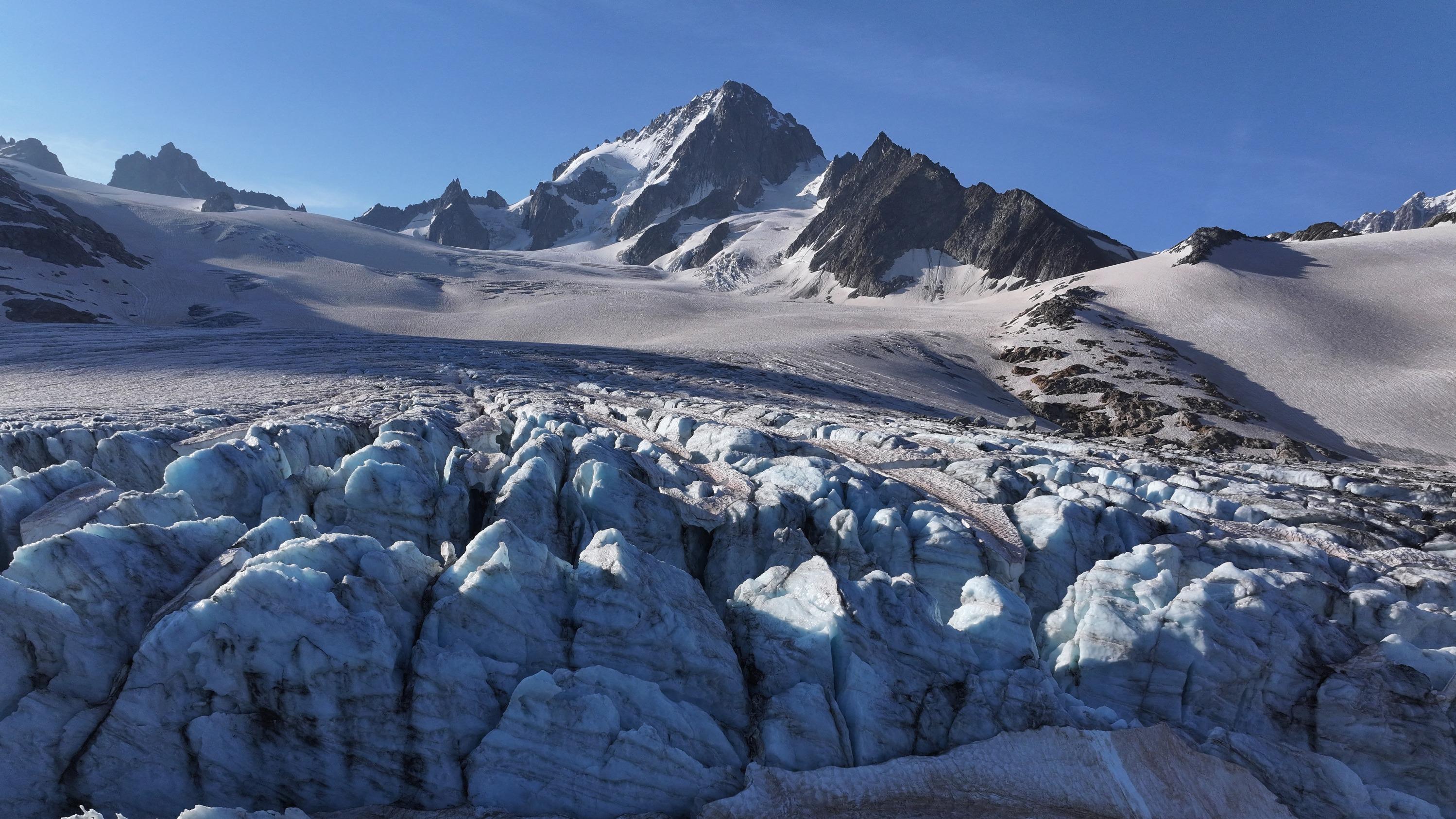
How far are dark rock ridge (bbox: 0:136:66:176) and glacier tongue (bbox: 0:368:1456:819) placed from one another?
247m

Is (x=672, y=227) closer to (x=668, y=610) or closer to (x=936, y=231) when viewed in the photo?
(x=936, y=231)

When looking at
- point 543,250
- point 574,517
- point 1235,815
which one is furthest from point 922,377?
point 543,250

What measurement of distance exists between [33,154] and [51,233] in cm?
15889

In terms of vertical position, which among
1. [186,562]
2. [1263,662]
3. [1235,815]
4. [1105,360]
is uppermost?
[1105,360]

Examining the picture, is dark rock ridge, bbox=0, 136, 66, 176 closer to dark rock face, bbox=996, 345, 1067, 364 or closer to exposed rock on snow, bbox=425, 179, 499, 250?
exposed rock on snow, bbox=425, 179, 499, 250

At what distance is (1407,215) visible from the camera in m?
189

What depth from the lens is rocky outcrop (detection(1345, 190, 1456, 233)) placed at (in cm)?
18762

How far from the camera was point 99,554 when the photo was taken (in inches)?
310

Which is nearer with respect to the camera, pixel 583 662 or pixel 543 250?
pixel 583 662

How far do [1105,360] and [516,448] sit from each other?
49580 millimetres

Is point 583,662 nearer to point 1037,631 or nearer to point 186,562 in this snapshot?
point 186,562

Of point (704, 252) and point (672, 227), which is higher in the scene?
point (672, 227)

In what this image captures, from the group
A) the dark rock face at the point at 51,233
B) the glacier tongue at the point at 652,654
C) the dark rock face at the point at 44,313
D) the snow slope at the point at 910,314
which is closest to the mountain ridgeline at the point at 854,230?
the snow slope at the point at 910,314

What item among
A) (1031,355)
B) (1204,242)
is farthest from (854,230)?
(1031,355)
